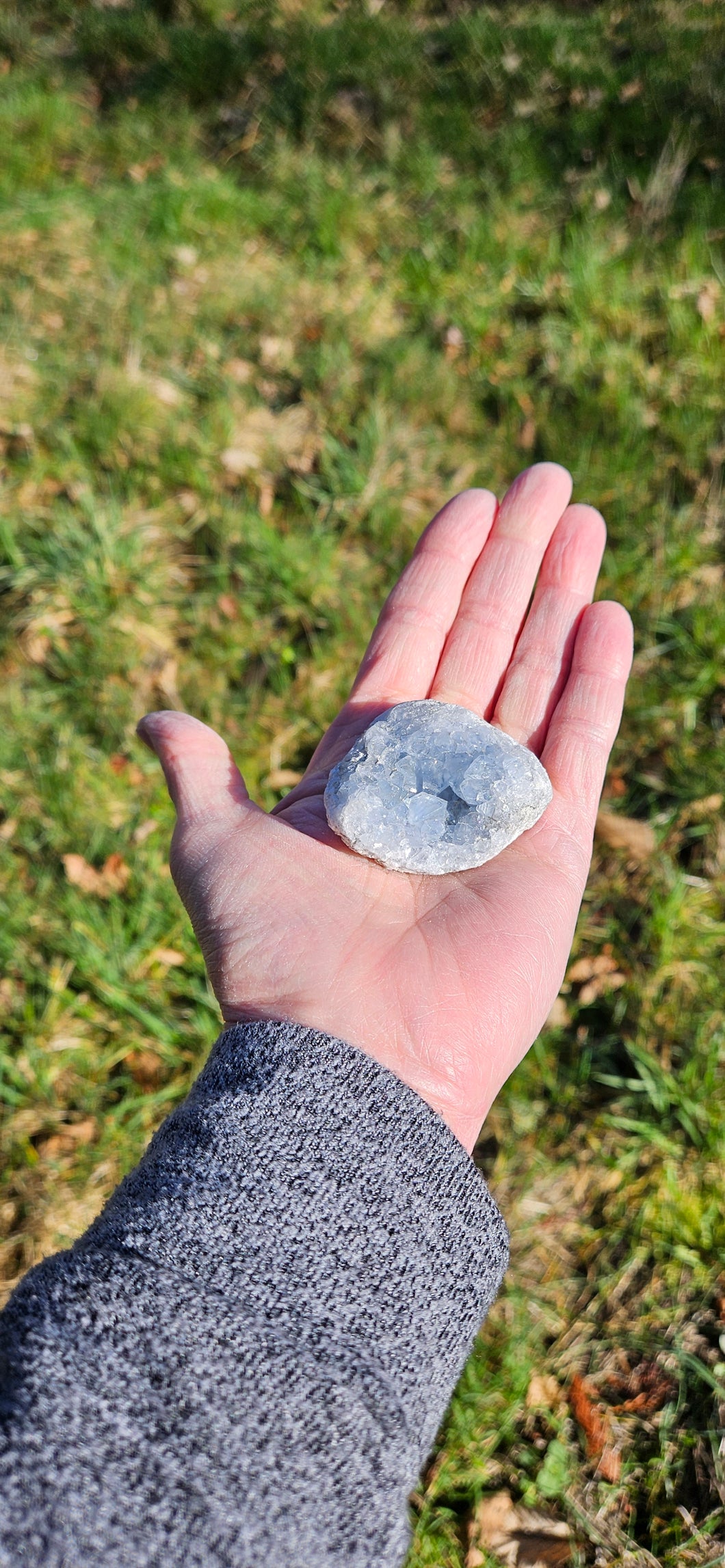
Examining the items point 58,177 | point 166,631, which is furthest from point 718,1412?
point 58,177

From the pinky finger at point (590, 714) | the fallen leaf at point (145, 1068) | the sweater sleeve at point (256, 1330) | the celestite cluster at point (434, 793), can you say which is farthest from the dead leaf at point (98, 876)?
the pinky finger at point (590, 714)

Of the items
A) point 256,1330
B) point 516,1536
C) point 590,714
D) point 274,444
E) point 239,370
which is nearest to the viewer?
point 256,1330

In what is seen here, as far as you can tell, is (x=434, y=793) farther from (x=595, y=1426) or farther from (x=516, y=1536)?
(x=516, y=1536)

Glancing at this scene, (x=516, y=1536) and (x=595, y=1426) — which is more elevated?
(x=595, y=1426)

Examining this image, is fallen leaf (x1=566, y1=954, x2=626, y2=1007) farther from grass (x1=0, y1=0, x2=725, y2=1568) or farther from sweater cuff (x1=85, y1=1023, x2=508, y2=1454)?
sweater cuff (x1=85, y1=1023, x2=508, y2=1454)

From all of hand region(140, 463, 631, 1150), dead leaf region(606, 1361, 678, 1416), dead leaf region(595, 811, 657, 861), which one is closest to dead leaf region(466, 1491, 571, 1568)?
dead leaf region(606, 1361, 678, 1416)

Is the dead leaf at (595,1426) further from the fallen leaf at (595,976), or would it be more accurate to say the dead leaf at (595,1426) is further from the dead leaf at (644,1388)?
the fallen leaf at (595,976)

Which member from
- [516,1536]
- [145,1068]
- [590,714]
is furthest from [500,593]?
[516,1536]
